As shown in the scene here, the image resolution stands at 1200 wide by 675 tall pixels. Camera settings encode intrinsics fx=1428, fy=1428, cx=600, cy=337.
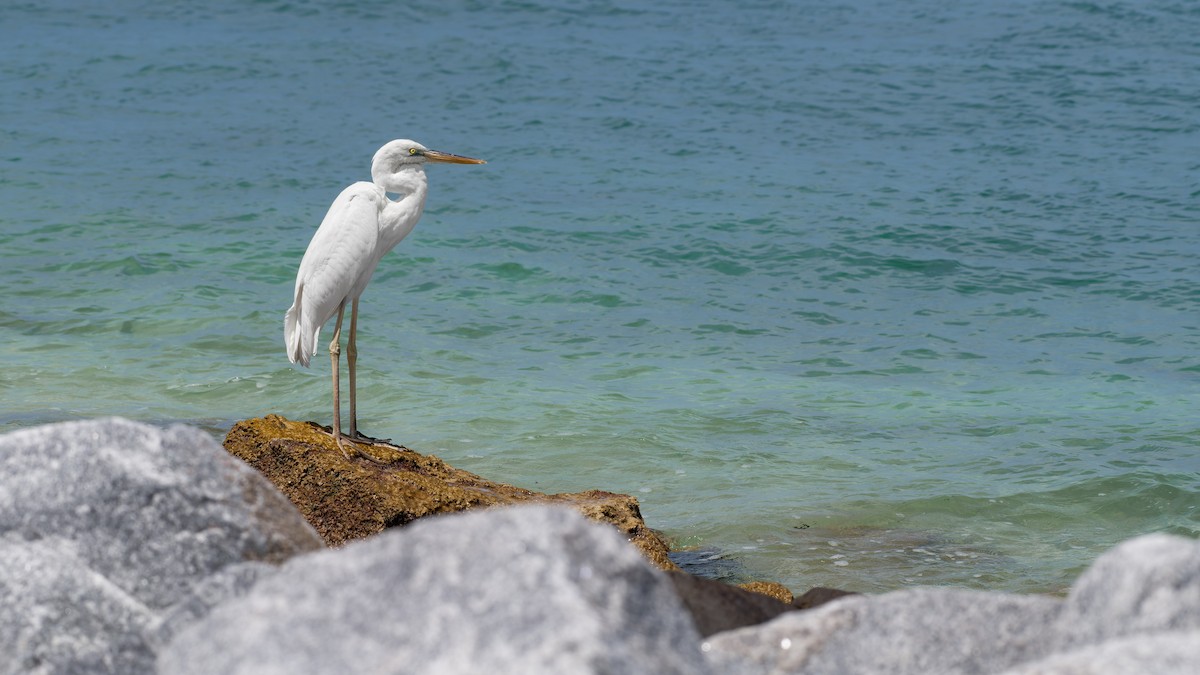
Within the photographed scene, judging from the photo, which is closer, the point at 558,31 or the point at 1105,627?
the point at 1105,627

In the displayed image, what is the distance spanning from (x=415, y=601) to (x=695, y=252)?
11.8 meters

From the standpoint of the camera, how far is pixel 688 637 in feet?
8.32

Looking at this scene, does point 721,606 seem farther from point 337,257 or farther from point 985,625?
point 337,257

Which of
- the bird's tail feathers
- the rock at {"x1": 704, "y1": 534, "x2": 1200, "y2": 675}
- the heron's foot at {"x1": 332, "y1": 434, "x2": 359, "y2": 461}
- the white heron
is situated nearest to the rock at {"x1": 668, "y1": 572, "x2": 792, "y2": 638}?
the rock at {"x1": 704, "y1": 534, "x2": 1200, "y2": 675}

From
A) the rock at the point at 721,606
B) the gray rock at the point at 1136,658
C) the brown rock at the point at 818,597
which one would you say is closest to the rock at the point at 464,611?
the gray rock at the point at 1136,658

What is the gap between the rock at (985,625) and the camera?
259 centimetres

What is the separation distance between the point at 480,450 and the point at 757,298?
465 centimetres

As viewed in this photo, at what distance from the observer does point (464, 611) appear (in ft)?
7.77

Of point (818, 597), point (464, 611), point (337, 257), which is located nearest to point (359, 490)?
point (337, 257)

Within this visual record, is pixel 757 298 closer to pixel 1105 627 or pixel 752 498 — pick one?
pixel 752 498

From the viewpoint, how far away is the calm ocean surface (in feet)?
27.6

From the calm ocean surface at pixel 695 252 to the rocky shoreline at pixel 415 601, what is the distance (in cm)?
363

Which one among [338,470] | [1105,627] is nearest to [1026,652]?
[1105,627]

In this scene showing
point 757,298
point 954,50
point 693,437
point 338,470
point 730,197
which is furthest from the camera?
point 954,50
